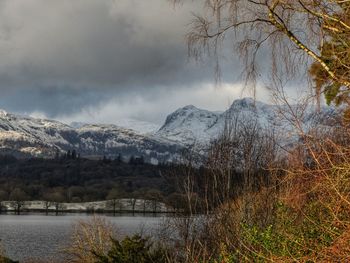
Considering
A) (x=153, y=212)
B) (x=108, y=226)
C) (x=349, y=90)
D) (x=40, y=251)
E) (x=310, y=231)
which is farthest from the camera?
(x=153, y=212)

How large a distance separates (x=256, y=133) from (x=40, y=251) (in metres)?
41.5

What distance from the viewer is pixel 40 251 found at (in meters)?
63.9

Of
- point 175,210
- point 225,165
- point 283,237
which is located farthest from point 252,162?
point 283,237

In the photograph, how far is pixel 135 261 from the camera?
60.0ft

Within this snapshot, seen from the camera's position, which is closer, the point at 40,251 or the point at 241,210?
the point at 241,210

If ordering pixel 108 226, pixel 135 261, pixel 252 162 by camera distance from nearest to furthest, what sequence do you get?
pixel 135 261
pixel 252 162
pixel 108 226

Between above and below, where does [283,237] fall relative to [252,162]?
below

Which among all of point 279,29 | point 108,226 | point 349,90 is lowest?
point 108,226

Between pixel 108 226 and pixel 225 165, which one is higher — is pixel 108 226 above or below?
below

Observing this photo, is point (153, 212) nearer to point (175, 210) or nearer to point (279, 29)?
point (175, 210)

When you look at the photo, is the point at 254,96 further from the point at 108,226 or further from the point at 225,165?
the point at 108,226

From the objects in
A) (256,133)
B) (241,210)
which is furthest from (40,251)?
(241,210)

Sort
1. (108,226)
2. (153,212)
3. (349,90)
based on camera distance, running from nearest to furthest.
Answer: (349,90) < (108,226) < (153,212)

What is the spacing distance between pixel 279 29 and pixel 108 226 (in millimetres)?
29420
